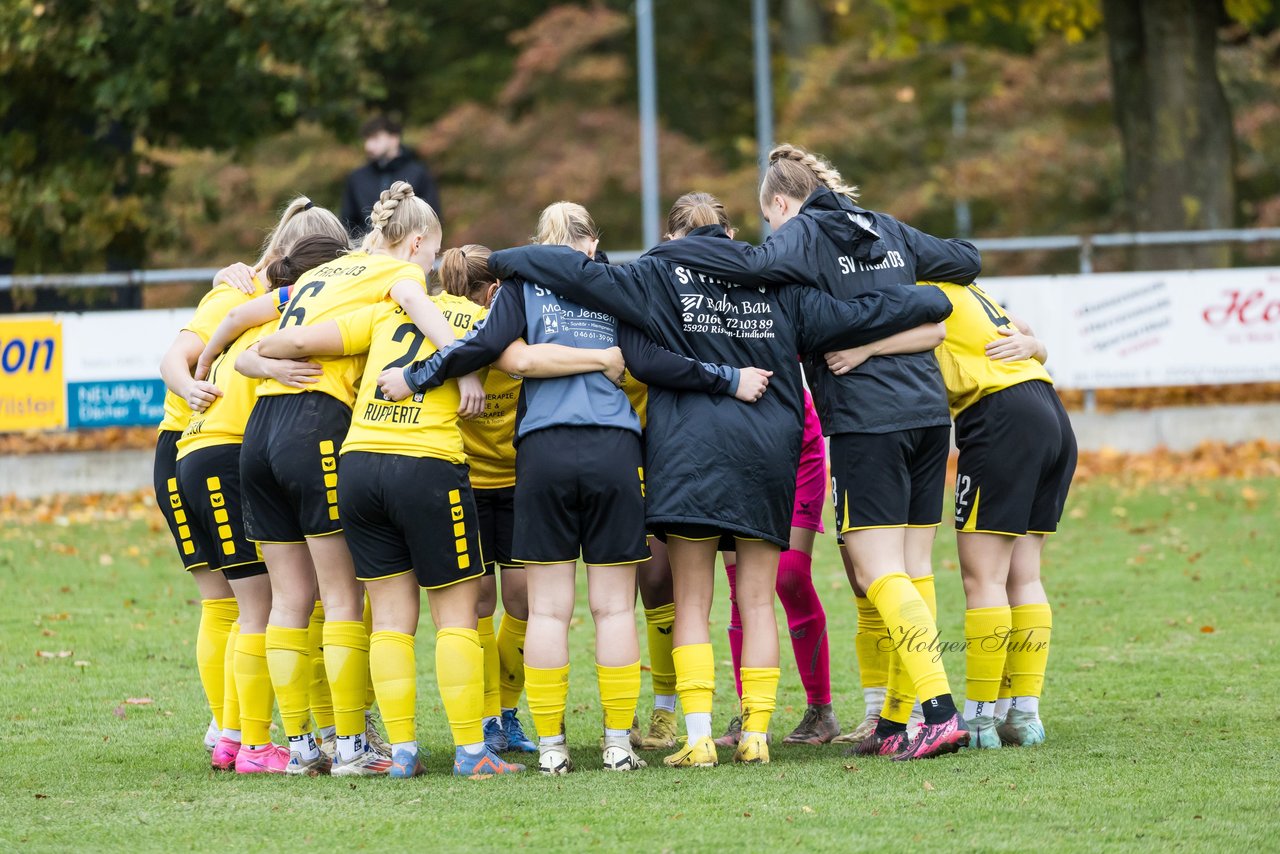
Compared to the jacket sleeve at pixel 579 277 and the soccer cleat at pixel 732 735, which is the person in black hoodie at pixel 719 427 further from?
the soccer cleat at pixel 732 735

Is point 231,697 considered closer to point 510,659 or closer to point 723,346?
point 510,659

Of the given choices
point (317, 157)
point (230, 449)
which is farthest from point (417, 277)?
point (317, 157)

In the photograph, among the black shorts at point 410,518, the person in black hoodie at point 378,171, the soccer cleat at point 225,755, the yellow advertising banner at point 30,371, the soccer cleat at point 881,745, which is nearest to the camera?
the black shorts at point 410,518

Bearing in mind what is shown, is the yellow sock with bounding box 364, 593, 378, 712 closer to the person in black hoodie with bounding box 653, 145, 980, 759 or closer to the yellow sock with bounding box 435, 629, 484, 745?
the yellow sock with bounding box 435, 629, 484, 745

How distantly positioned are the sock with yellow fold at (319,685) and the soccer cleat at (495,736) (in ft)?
1.90

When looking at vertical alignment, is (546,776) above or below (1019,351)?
below

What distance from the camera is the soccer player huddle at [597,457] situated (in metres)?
5.57

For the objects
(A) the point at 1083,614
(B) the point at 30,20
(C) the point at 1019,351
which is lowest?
(A) the point at 1083,614

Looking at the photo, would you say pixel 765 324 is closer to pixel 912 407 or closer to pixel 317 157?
pixel 912 407

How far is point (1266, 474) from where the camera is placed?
557 inches

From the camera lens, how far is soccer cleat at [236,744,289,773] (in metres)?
5.84

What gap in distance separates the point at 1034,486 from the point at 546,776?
2.06 meters

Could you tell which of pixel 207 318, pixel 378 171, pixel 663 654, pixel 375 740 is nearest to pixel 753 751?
pixel 663 654

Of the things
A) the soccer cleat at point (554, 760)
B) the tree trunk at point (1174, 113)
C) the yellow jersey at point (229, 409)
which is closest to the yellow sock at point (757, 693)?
the soccer cleat at point (554, 760)
